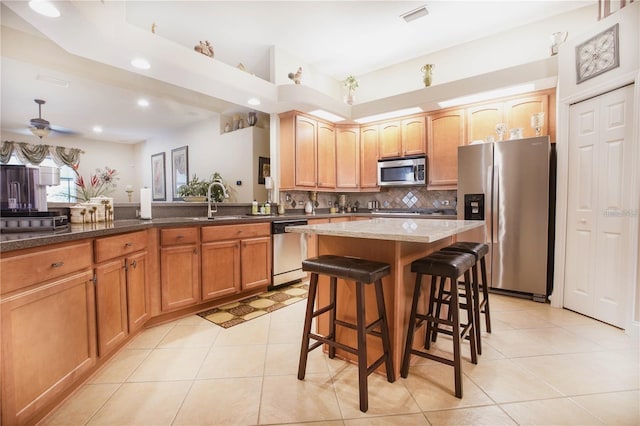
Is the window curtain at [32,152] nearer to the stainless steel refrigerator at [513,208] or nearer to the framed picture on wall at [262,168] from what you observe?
the framed picture on wall at [262,168]

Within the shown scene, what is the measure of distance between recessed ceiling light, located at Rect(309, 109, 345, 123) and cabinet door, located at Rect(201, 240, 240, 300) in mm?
2289

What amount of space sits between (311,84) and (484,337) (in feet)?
13.6

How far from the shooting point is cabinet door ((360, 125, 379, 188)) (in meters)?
4.69

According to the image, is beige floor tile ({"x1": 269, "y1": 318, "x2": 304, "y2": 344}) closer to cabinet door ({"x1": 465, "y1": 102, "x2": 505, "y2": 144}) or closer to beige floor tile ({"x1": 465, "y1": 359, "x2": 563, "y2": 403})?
beige floor tile ({"x1": 465, "y1": 359, "x2": 563, "y2": 403})

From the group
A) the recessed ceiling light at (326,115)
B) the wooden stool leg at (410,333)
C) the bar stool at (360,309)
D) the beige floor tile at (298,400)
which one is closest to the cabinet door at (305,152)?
the recessed ceiling light at (326,115)

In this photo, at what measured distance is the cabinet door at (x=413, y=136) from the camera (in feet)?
13.9

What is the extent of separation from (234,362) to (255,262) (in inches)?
53.9

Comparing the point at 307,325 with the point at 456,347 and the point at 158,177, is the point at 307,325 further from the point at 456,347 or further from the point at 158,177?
the point at 158,177

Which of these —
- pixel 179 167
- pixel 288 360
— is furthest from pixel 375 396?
pixel 179 167

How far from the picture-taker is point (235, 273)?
301 centimetres

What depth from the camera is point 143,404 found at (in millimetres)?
1515

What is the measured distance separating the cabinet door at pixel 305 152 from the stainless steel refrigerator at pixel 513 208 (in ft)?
6.82

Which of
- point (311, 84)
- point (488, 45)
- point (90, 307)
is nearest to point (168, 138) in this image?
point (311, 84)

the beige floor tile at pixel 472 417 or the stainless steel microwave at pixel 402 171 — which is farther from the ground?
the stainless steel microwave at pixel 402 171
